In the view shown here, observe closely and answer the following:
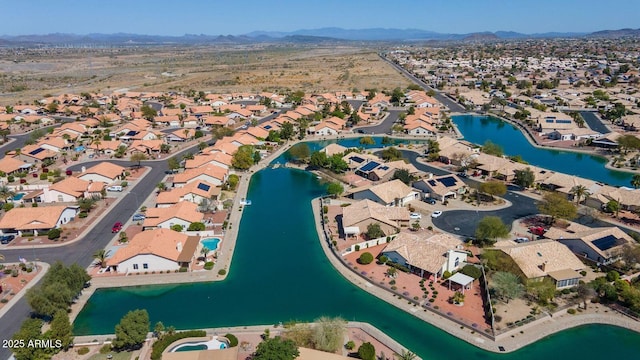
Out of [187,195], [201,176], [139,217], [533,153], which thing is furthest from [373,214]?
[533,153]

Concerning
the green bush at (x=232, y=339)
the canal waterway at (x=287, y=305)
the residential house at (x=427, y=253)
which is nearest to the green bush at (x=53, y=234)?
the canal waterway at (x=287, y=305)

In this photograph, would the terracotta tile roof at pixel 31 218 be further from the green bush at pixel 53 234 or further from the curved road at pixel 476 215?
the curved road at pixel 476 215

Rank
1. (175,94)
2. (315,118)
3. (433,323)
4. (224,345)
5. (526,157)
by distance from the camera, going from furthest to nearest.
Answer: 1. (175,94)
2. (315,118)
3. (526,157)
4. (433,323)
5. (224,345)

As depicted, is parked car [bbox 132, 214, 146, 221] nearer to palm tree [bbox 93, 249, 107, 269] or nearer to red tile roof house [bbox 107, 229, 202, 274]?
red tile roof house [bbox 107, 229, 202, 274]

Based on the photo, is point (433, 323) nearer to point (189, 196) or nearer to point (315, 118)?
point (189, 196)

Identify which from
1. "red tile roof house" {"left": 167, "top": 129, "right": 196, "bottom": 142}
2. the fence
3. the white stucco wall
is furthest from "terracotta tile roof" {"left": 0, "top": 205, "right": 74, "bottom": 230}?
"red tile roof house" {"left": 167, "top": 129, "right": 196, "bottom": 142}

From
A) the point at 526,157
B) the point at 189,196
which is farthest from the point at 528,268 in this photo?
the point at 526,157
